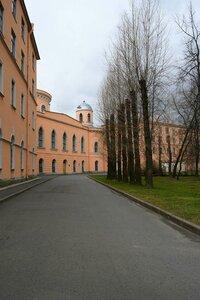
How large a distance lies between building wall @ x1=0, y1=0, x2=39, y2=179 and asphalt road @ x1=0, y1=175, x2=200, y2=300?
13367 millimetres

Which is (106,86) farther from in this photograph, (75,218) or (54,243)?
(54,243)

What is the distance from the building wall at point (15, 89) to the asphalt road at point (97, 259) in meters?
13.4

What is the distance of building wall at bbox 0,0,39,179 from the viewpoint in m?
20.8

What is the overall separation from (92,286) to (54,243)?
7.62ft

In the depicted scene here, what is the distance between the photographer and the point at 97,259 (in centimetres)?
515

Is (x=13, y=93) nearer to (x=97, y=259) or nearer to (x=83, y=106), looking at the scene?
(x=97, y=259)

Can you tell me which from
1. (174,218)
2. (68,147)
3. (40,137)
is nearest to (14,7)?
(174,218)

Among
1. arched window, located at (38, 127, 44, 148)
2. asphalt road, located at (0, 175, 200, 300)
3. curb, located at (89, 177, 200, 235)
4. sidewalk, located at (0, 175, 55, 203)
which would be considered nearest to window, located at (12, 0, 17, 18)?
sidewalk, located at (0, 175, 55, 203)

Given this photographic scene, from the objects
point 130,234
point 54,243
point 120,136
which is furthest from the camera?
point 120,136

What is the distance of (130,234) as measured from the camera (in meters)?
7.12

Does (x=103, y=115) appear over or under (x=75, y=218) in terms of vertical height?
over

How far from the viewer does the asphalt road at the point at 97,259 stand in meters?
3.86

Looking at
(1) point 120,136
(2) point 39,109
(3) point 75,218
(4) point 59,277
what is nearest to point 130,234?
(3) point 75,218

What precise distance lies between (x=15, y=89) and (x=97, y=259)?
852 inches
